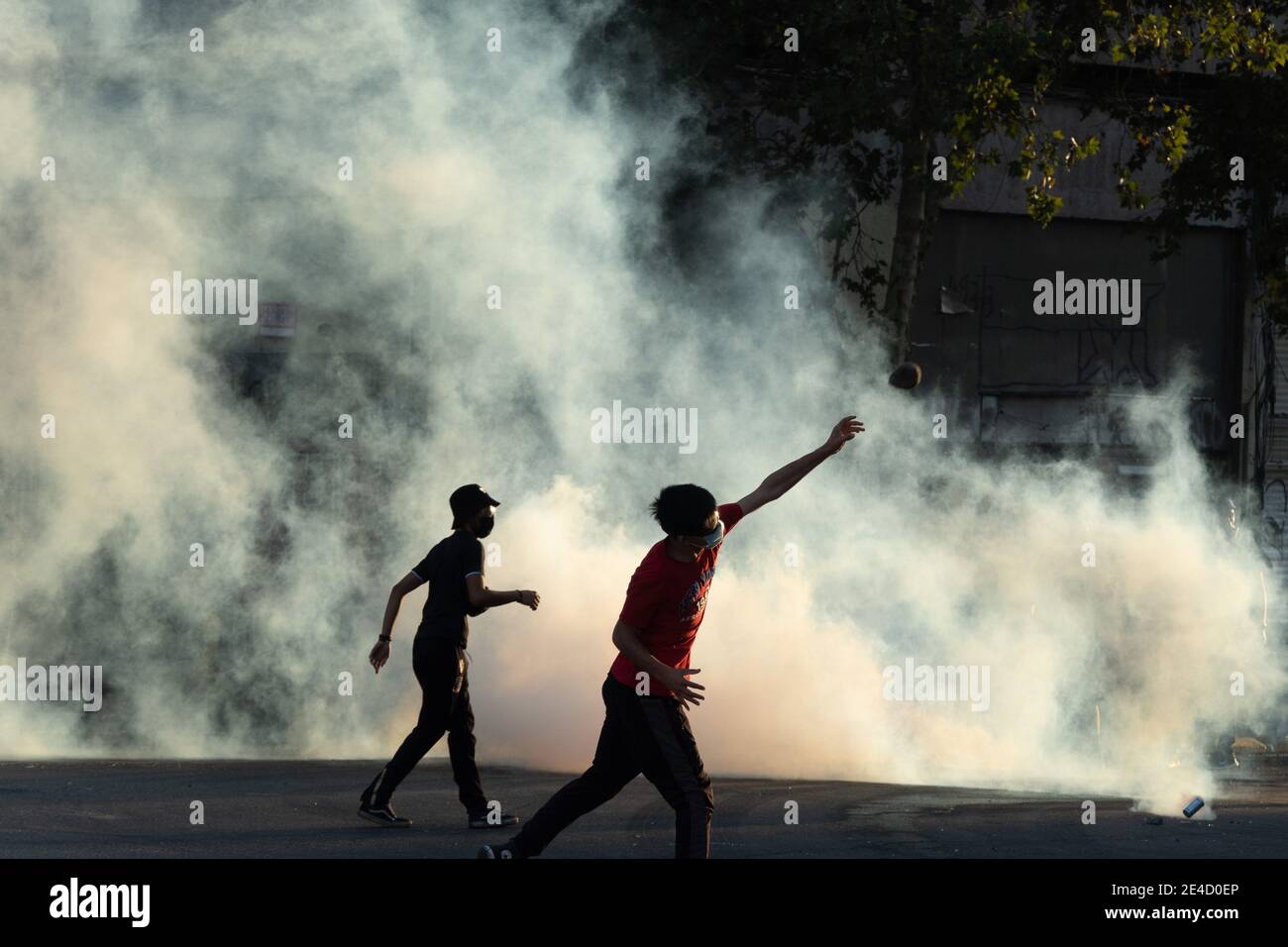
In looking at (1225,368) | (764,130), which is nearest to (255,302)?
(764,130)

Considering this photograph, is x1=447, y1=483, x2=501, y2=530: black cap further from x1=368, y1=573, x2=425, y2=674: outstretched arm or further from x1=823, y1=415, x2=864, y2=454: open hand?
x1=823, y1=415, x2=864, y2=454: open hand

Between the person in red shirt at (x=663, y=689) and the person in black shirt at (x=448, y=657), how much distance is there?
1.78 metres

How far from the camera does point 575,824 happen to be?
25.3 ft

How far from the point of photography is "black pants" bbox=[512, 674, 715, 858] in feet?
17.9

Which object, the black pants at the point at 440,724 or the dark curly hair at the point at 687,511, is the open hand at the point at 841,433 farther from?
the black pants at the point at 440,724

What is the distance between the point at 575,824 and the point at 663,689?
236 centimetres

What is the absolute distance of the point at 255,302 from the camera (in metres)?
13.3

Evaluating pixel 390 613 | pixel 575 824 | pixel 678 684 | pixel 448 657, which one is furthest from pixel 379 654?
pixel 678 684

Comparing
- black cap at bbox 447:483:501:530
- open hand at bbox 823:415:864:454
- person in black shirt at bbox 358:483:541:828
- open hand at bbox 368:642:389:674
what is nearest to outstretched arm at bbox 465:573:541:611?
person in black shirt at bbox 358:483:541:828

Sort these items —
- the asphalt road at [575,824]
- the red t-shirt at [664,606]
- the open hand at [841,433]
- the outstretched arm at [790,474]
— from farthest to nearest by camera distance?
the asphalt road at [575,824]
the open hand at [841,433]
the outstretched arm at [790,474]
the red t-shirt at [664,606]

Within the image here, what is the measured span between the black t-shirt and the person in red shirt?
1.86 meters

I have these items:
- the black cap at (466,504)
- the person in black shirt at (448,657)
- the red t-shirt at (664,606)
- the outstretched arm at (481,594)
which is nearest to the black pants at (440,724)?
the person in black shirt at (448,657)

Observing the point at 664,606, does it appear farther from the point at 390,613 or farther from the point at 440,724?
the point at 390,613

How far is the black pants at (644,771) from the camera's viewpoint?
17.9 ft
